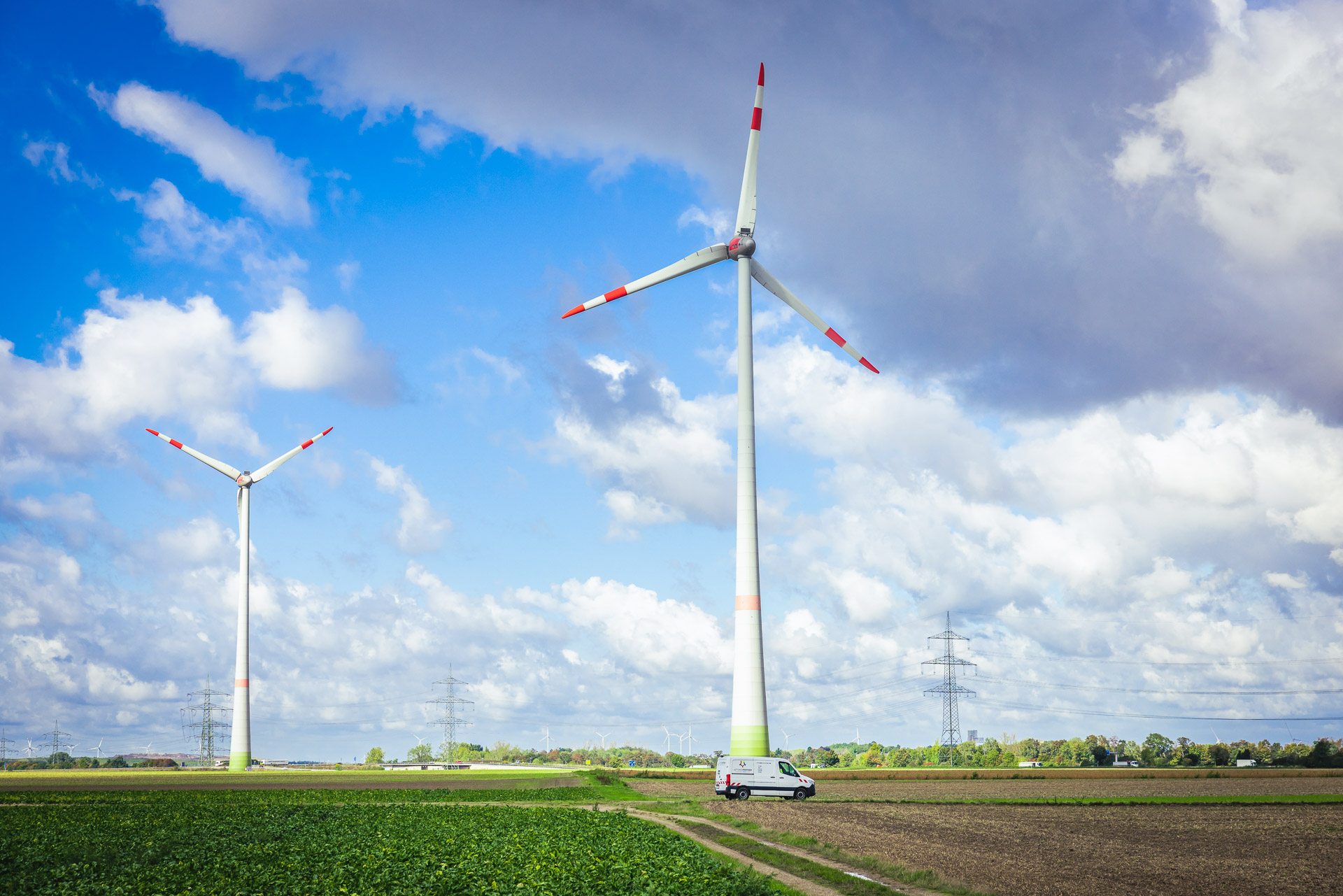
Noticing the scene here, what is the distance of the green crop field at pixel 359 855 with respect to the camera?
32062 mm

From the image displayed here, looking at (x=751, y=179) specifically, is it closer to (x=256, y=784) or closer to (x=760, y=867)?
(x=760, y=867)

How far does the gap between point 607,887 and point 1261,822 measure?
52.0 m

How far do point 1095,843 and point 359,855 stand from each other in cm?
3734

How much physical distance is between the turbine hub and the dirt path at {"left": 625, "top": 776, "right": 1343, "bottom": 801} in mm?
57397

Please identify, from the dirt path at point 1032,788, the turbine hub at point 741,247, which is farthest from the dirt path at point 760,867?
the turbine hub at point 741,247

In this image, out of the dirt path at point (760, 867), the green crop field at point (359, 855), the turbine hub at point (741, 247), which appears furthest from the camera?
the turbine hub at point (741, 247)

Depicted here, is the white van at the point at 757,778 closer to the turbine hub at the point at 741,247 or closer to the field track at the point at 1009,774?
the field track at the point at 1009,774

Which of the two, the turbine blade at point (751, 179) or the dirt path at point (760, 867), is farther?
the turbine blade at point (751, 179)

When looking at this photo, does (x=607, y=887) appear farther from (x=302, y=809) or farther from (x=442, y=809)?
(x=302, y=809)

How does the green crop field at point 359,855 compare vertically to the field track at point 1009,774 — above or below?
above

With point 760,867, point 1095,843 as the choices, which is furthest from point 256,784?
point 1095,843

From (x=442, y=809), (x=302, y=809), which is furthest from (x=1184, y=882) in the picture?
(x=302, y=809)

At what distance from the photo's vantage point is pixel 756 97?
98438mm

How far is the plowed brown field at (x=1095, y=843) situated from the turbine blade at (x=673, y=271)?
49855 mm
